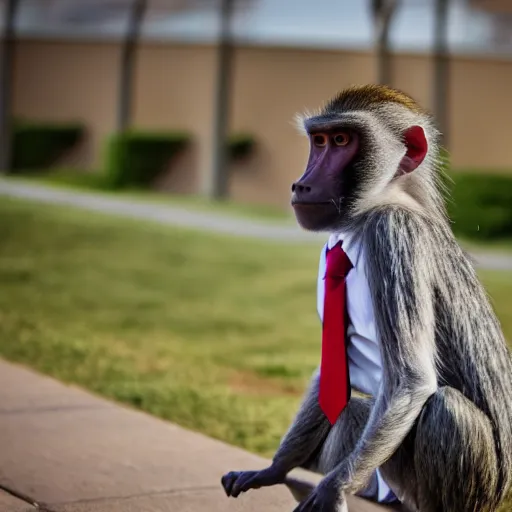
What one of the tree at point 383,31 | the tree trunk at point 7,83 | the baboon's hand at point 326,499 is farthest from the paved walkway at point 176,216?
the baboon's hand at point 326,499

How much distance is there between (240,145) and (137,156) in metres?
2.15

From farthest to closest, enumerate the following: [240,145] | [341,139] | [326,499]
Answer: [240,145] → [341,139] → [326,499]

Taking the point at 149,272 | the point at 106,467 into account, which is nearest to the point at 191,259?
the point at 149,272

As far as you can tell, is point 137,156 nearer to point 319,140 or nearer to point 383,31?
point 383,31

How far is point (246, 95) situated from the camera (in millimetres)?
25062

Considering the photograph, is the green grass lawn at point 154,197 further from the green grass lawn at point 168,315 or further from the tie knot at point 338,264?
the tie knot at point 338,264

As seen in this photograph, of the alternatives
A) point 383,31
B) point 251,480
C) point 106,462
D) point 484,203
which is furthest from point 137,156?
point 251,480

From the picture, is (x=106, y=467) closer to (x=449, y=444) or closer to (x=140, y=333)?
(x=449, y=444)

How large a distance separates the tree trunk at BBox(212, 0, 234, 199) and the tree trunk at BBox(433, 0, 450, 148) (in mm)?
4116

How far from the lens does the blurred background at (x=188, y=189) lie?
25.0ft

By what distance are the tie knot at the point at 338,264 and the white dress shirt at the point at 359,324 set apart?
0.02 meters

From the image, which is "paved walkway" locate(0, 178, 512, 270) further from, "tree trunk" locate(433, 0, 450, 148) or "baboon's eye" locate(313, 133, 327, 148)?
"baboon's eye" locate(313, 133, 327, 148)

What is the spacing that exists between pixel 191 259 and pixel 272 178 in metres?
12.8

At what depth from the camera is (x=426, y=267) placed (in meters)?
3.34
